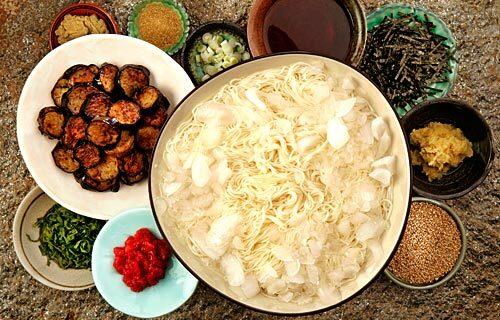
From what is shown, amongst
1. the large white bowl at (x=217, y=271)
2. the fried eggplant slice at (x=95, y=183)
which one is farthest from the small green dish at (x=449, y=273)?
the fried eggplant slice at (x=95, y=183)

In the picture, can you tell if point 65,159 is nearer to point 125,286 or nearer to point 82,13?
point 125,286

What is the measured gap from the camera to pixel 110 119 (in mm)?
2682

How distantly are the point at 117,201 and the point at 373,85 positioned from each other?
128cm

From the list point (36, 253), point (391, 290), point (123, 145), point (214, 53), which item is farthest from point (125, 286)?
point (391, 290)

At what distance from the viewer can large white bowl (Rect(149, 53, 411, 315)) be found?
7.67 feet

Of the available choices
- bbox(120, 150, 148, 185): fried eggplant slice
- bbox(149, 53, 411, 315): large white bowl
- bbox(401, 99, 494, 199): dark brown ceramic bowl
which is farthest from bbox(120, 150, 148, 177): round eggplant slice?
bbox(401, 99, 494, 199): dark brown ceramic bowl

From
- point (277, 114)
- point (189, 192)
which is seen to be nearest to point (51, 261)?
point (189, 192)

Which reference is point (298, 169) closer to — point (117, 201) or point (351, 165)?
point (351, 165)

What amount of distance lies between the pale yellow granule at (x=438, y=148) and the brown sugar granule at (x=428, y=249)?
0.65ft

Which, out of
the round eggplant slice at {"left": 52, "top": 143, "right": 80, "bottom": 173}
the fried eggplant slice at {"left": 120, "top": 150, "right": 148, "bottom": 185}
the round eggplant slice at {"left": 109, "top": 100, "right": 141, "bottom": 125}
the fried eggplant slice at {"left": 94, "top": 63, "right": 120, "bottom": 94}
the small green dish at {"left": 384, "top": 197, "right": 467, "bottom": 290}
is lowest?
the small green dish at {"left": 384, "top": 197, "right": 467, "bottom": 290}

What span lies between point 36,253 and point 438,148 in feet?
6.34

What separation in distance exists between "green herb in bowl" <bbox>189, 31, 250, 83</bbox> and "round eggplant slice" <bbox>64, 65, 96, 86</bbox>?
1.75ft

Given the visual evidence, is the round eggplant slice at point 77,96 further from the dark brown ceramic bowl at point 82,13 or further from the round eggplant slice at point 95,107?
the dark brown ceramic bowl at point 82,13

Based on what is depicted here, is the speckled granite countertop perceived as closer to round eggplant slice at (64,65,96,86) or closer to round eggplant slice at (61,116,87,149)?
round eggplant slice at (64,65,96,86)
